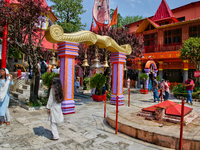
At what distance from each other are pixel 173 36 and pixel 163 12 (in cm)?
445

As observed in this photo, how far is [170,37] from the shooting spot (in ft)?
66.6

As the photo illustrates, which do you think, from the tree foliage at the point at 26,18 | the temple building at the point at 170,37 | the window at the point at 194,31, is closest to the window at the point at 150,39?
the temple building at the point at 170,37

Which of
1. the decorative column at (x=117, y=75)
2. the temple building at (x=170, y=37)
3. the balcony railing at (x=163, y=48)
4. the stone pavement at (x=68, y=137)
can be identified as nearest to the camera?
the stone pavement at (x=68, y=137)

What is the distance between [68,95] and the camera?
261 inches

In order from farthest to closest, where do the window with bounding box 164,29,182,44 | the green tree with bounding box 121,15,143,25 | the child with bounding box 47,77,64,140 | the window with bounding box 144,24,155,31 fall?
the green tree with bounding box 121,15,143,25 < the window with bounding box 144,24,155,31 < the window with bounding box 164,29,182,44 < the child with bounding box 47,77,64,140

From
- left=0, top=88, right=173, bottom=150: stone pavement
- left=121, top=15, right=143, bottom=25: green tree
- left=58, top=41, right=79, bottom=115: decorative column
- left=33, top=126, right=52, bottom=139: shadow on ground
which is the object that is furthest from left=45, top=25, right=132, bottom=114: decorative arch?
left=121, top=15, right=143, bottom=25: green tree

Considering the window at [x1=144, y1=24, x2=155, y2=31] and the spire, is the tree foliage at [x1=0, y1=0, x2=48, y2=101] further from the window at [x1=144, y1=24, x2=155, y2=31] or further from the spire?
the spire

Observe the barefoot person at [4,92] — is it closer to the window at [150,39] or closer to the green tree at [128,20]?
the window at [150,39]

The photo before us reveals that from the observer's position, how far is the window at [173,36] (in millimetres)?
19575

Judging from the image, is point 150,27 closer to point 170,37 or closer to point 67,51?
point 170,37

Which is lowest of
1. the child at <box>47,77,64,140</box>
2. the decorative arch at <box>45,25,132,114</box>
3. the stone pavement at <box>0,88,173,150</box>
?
the stone pavement at <box>0,88,173,150</box>

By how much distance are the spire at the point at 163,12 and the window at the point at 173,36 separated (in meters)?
2.54

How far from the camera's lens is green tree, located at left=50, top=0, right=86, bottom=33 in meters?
23.3

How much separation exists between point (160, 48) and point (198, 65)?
29.0 ft
